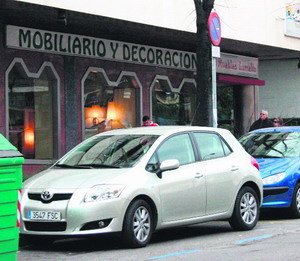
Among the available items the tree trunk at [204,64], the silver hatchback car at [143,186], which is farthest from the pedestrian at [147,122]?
the silver hatchback car at [143,186]

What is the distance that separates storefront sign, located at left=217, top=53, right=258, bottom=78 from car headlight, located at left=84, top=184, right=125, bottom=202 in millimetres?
15832

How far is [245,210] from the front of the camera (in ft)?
39.1

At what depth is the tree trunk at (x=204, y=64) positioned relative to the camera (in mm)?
16391

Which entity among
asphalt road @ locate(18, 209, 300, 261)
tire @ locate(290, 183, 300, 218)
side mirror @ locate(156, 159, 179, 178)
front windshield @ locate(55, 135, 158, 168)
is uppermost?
front windshield @ locate(55, 135, 158, 168)

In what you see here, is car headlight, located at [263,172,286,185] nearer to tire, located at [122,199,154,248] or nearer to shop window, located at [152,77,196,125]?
tire, located at [122,199,154,248]

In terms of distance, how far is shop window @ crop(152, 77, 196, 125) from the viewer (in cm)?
2391

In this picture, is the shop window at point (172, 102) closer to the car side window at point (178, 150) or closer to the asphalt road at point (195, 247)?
the asphalt road at point (195, 247)

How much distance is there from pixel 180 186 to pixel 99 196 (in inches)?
54.7

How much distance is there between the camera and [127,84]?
74.4 ft

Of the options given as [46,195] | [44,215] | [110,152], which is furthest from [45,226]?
[110,152]

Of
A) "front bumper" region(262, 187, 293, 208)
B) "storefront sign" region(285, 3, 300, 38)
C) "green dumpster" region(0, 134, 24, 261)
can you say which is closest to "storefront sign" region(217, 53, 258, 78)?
"storefront sign" region(285, 3, 300, 38)

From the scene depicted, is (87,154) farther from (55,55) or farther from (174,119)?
(174,119)

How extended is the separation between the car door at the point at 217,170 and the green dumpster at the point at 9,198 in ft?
13.2

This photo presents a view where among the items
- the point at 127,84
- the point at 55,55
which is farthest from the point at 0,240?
the point at 127,84
